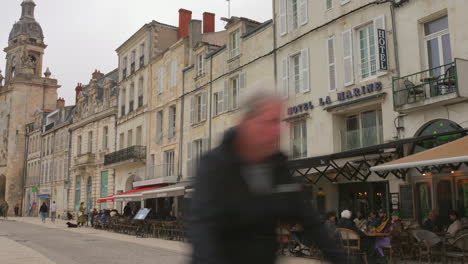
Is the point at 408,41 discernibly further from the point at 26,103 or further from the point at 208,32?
the point at 26,103

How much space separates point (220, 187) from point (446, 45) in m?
13.3

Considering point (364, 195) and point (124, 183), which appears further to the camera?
point (124, 183)

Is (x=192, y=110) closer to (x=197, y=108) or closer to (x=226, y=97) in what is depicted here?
(x=197, y=108)

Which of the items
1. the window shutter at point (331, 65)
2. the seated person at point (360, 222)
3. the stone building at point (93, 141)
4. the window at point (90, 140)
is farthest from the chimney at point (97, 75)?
the seated person at point (360, 222)

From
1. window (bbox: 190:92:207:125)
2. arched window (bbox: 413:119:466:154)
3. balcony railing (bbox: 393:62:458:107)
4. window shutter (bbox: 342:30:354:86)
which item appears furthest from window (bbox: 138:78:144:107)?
arched window (bbox: 413:119:466:154)

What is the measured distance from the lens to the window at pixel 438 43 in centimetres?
1338

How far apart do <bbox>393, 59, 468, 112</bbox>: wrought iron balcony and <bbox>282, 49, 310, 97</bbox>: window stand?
15.1 feet

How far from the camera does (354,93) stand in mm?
15875

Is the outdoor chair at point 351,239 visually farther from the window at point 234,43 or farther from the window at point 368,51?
the window at point 234,43

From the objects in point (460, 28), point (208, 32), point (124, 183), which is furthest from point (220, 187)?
point (124, 183)

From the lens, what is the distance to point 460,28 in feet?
41.7

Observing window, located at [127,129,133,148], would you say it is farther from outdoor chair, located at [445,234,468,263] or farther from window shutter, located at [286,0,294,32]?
outdoor chair, located at [445,234,468,263]

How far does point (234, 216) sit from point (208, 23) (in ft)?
98.7

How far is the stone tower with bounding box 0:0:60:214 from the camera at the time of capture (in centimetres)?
5706
